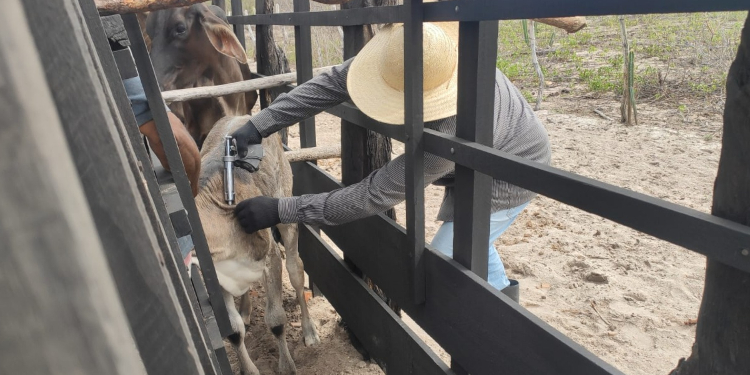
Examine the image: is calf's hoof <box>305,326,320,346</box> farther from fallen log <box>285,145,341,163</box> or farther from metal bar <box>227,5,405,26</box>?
metal bar <box>227,5,405,26</box>

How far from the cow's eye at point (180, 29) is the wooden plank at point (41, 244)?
18.3 feet

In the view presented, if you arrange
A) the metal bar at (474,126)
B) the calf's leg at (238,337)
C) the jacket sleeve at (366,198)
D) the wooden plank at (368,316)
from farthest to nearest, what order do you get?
the calf's leg at (238,337)
the wooden plank at (368,316)
the jacket sleeve at (366,198)
the metal bar at (474,126)

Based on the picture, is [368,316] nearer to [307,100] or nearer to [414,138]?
[307,100]

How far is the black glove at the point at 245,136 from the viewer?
3.28 metres

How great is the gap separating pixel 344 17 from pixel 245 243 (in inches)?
55.0

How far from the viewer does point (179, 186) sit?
1.76 meters

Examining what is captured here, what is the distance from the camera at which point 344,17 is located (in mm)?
2961

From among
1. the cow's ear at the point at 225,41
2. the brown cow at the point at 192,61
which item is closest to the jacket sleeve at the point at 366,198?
the cow's ear at the point at 225,41

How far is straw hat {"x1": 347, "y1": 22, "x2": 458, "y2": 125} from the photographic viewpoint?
244 centimetres

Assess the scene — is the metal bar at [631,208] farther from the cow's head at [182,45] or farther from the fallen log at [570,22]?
the cow's head at [182,45]

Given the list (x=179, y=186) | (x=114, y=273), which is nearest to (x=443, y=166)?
(x=179, y=186)

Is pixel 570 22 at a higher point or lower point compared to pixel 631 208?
higher

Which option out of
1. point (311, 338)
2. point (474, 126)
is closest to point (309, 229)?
point (311, 338)

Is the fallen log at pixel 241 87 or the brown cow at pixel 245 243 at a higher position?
the fallen log at pixel 241 87
